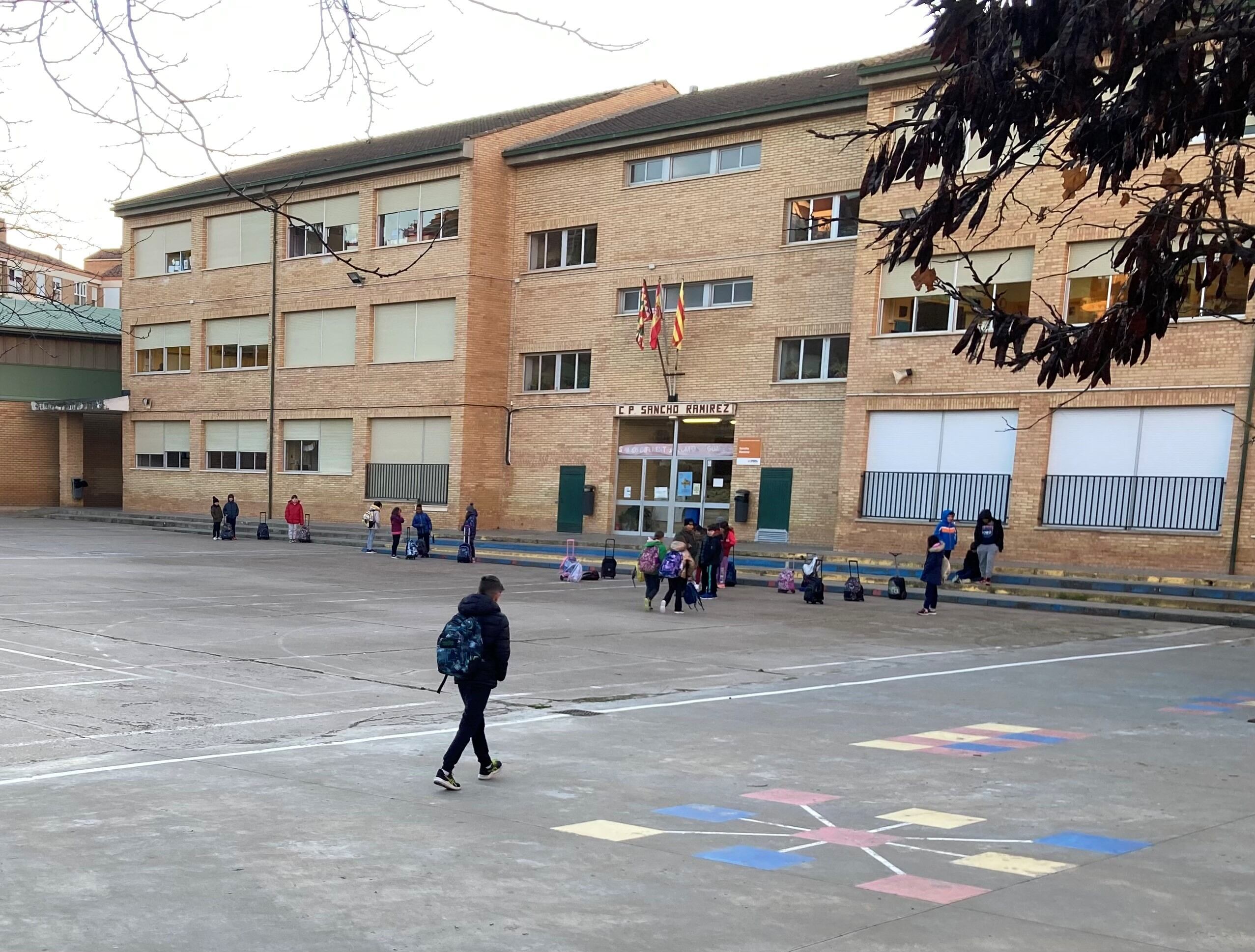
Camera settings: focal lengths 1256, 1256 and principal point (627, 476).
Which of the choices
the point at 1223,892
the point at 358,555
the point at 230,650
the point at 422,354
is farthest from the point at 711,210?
the point at 1223,892

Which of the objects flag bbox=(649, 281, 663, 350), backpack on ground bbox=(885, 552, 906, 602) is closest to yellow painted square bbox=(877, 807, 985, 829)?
backpack on ground bbox=(885, 552, 906, 602)

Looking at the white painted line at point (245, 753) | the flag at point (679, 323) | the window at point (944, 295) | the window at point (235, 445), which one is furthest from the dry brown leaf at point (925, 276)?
the window at point (235, 445)

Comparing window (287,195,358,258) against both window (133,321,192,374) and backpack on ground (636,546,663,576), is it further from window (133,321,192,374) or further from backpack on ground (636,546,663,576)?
backpack on ground (636,546,663,576)

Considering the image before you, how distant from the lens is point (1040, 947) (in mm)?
5332

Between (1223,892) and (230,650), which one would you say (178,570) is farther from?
(1223,892)

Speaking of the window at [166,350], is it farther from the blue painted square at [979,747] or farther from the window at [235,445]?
the blue painted square at [979,747]

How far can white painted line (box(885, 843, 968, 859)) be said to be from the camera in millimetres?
6867

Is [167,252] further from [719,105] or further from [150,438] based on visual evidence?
[719,105]

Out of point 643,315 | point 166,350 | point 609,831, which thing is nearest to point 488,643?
point 609,831

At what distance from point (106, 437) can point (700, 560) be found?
41.5 m

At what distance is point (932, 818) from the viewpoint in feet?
25.5

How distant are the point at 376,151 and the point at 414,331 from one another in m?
8.43

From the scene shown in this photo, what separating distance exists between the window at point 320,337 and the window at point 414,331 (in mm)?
1169

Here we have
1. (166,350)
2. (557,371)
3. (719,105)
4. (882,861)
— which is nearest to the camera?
(882,861)
